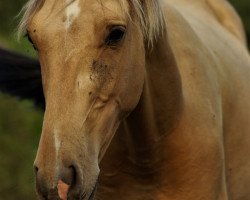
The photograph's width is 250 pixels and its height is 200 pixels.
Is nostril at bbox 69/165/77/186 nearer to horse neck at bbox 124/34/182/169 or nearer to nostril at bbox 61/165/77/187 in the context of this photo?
nostril at bbox 61/165/77/187

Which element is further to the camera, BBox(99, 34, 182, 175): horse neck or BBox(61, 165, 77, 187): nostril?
BBox(99, 34, 182, 175): horse neck

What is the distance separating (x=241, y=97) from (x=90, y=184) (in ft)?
7.34

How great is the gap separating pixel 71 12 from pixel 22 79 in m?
2.09

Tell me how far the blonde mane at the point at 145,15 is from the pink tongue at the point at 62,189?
0.87 m

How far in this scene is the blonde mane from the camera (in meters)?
5.30

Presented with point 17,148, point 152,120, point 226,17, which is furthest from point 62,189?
point 17,148

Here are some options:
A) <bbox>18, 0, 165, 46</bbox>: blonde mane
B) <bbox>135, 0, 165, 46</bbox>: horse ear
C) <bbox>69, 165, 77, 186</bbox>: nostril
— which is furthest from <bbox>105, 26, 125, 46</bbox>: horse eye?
<bbox>69, 165, 77, 186</bbox>: nostril

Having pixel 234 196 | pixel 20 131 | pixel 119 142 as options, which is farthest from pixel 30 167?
pixel 119 142

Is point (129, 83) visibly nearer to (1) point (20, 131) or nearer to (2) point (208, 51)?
(2) point (208, 51)

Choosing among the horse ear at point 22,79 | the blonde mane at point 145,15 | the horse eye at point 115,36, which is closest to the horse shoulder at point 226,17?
the horse ear at point 22,79

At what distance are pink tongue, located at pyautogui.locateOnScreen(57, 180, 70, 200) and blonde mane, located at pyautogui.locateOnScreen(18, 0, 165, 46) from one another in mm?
870

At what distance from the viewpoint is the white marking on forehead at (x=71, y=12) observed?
5062mm

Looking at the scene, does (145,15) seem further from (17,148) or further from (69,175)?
(17,148)

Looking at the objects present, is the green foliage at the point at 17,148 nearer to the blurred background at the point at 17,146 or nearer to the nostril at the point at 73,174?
the blurred background at the point at 17,146
